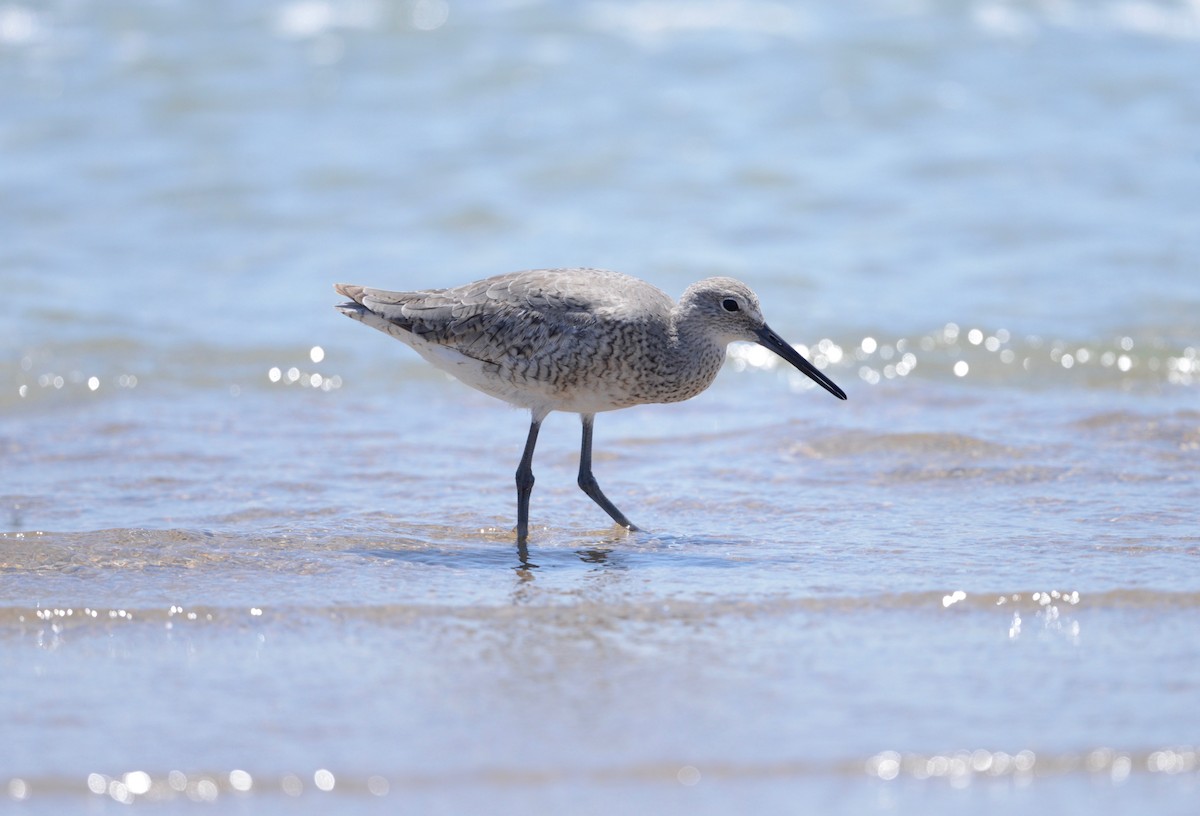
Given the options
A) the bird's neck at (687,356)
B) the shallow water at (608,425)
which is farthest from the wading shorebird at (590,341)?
the shallow water at (608,425)

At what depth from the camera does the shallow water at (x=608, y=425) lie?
13.9ft

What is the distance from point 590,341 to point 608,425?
7.14 feet

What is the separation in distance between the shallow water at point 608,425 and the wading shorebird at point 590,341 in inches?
23.4

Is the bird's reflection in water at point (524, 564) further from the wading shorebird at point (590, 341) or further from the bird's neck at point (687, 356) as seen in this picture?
the bird's neck at point (687, 356)

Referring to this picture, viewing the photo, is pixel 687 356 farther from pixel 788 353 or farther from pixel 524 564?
pixel 524 564

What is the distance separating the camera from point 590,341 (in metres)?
6.54

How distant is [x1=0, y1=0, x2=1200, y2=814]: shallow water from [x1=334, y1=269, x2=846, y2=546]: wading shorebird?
23.4 inches

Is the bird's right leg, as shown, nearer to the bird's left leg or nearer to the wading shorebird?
the wading shorebird

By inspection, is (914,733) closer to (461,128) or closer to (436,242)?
(436,242)

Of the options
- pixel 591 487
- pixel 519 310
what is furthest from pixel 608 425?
pixel 519 310

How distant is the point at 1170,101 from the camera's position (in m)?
14.1

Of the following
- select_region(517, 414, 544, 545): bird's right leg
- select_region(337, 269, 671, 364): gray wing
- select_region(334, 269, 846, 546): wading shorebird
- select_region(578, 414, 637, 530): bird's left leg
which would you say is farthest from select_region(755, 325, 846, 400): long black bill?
select_region(517, 414, 544, 545): bird's right leg

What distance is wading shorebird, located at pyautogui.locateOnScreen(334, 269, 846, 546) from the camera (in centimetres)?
656

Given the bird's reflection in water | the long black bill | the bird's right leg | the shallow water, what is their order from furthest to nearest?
1. the long black bill
2. the bird's right leg
3. the bird's reflection in water
4. the shallow water
